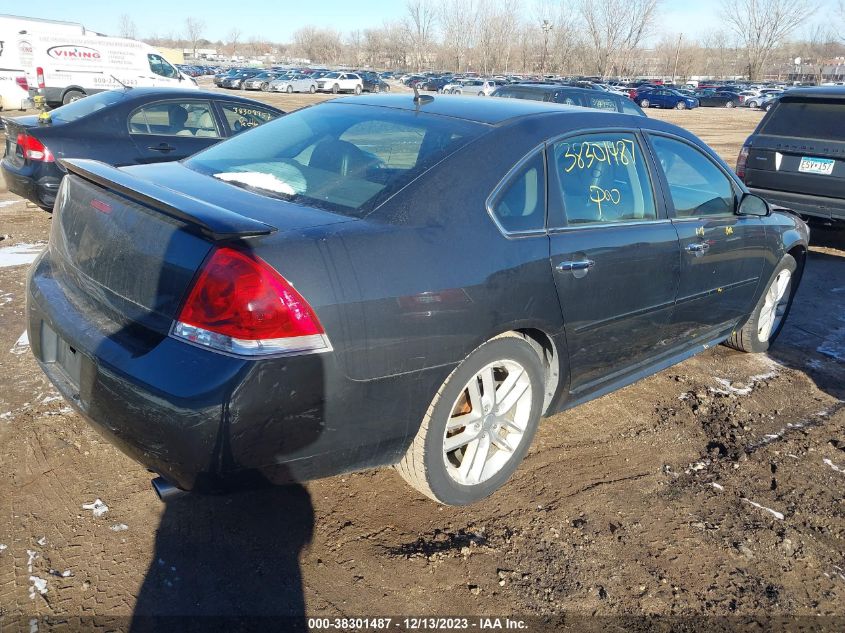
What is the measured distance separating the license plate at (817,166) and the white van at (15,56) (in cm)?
2056

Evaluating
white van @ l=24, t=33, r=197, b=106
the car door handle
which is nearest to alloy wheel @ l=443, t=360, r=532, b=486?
the car door handle

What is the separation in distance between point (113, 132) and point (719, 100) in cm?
5343

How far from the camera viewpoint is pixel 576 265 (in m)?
3.01

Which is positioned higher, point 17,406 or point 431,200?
point 431,200

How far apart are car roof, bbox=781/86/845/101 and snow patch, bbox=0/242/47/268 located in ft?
26.0

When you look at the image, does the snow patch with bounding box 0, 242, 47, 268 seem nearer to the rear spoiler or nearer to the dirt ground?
the dirt ground

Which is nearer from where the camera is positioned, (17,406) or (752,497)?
(752,497)

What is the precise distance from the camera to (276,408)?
218 centimetres

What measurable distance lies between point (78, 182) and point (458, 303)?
165cm

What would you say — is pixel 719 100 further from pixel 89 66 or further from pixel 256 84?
pixel 89 66

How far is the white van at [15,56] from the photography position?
20297 millimetres

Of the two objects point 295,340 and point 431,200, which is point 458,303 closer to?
point 431,200

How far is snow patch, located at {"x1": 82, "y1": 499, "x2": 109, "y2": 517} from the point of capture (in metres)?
2.78

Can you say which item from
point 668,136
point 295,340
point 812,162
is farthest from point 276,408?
→ point 812,162
